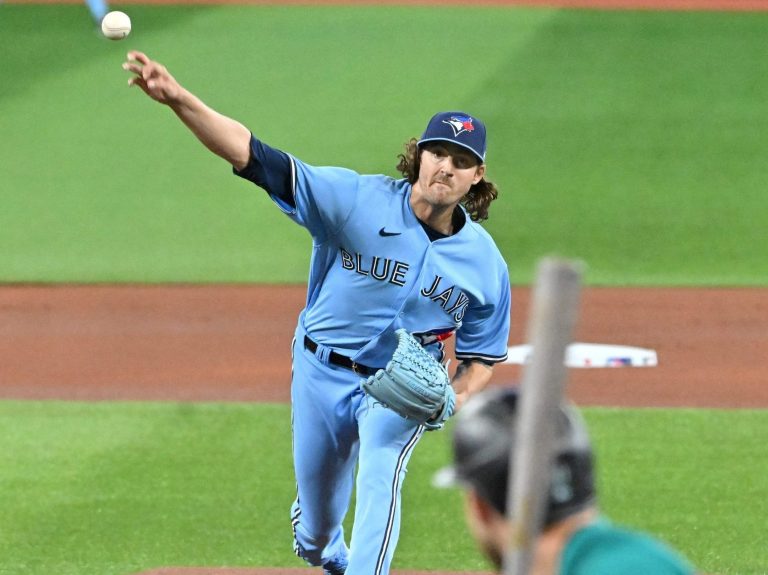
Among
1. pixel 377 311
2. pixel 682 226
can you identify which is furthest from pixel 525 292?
pixel 377 311

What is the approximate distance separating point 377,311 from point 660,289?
8.52 meters

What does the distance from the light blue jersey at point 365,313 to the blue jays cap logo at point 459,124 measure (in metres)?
0.33

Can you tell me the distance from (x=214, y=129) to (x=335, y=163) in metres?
12.6

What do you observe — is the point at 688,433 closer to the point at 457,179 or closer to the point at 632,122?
the point at 457,179

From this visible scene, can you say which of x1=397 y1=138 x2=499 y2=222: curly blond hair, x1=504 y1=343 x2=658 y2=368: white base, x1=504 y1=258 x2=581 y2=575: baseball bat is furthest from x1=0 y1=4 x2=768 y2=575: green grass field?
x1=504 y1=258 x2=581 y2=575: baseball bat

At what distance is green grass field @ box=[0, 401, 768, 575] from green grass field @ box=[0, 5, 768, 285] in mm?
4862

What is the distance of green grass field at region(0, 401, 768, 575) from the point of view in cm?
729

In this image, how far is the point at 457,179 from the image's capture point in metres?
5.92

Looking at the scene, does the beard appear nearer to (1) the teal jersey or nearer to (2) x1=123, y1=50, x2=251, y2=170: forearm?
(1) the teal jersey

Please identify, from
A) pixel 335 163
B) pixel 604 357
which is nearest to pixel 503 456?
pixel 604 357

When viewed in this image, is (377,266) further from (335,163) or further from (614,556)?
(335,163)

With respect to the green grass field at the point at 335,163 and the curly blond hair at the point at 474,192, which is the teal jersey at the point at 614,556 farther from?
the green grass field at the point at 335,163

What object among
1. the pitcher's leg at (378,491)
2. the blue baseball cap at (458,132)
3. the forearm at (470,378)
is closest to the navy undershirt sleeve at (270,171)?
the blue baseball cap at (458,132)

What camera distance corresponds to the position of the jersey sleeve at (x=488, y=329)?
6148mm
